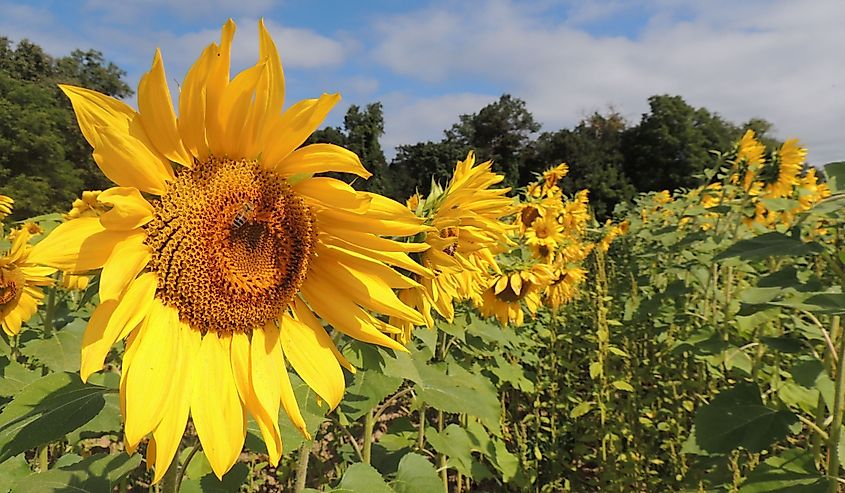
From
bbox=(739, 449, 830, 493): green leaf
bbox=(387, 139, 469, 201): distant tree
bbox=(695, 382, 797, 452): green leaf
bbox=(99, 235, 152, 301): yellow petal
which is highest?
bbox=(387, 139, 469, 201): distant tree

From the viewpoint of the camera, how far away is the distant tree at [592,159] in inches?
1030

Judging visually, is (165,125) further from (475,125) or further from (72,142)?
(475,125)

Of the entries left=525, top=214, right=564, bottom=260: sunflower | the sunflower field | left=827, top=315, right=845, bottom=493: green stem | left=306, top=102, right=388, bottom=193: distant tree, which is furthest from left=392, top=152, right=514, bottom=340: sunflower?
left=306, top=102, right=388, bottom=193: distant tree

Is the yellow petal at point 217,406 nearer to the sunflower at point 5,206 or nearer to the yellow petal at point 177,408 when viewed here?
the yellow petal at point 177,408

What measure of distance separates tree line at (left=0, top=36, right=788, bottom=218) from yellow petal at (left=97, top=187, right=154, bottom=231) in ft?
31.0

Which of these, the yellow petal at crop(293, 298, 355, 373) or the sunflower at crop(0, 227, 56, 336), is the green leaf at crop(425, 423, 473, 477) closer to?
the yellow petal at crop(293, 298, 355, 373)

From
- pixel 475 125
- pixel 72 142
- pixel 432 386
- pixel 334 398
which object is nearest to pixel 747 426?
pixel 432 386

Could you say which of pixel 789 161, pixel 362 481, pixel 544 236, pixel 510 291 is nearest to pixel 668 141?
pixel 789 161

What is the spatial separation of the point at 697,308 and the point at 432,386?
3475 mm

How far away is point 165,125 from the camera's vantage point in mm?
816

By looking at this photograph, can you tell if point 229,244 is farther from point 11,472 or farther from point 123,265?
point 11,472

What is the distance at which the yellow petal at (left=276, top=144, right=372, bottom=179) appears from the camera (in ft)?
2.94

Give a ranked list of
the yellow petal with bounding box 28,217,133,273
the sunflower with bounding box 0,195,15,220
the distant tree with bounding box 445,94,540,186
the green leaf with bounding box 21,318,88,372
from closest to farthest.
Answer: the yellow petal with bounding box 28,217,133,273 → the green leaf with bounding box 21,318,88,372 → the sunflower with bounding box 0,195,15,220 → the distant tree with bounding box 445,94,540,186

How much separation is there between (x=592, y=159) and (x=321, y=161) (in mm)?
29981
